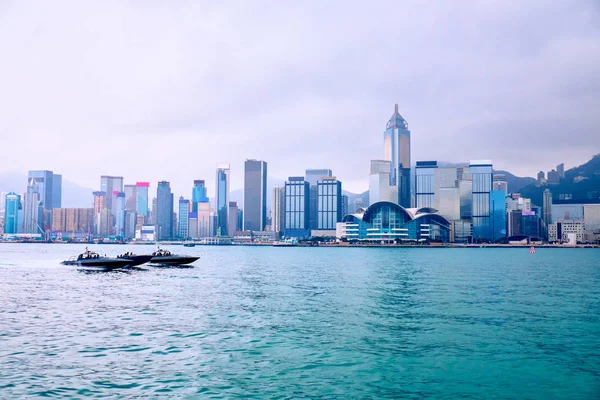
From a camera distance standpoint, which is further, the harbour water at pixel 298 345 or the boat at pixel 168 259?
the boat at pixel 168 259

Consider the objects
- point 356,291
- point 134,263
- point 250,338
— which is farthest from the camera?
point 134,263

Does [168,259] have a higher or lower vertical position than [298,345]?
higher

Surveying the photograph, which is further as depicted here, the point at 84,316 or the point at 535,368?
the point at 84,316

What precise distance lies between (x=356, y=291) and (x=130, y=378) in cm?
3780

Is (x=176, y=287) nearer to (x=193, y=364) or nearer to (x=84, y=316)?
(x=84, y=316)

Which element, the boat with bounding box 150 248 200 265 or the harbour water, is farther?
the boat with bounding box 150 248 200 265

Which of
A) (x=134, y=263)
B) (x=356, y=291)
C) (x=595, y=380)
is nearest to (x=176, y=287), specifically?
(x=356, y=291)

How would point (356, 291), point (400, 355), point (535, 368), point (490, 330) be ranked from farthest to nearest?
1. point (356, 291)
2. point (490, 330)
3. point (400, 355)
4. point (535, 368)

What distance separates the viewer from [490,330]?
33.2 metres

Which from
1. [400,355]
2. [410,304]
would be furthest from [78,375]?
[410,304]

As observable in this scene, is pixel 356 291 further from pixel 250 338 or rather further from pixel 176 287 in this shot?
pixel 250 338

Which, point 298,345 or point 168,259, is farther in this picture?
point 168,259

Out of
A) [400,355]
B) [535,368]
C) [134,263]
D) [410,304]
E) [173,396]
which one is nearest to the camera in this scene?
[173,396]

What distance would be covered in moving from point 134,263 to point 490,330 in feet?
229
